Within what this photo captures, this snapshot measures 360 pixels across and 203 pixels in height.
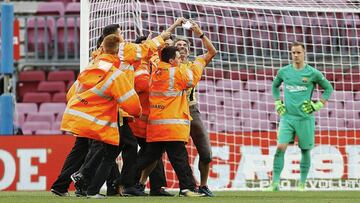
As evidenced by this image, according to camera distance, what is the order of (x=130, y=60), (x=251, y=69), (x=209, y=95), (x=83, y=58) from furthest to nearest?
(x=251, y=69), (x=209, y=95), (x=83, y=58), (x=130, y=60)

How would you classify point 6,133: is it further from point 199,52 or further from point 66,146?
point 199,52

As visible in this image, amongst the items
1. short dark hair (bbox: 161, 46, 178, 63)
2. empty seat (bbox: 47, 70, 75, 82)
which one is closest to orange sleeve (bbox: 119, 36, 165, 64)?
short dark hair (bbox: 161, 46, 178, 63)

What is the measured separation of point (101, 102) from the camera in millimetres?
9594

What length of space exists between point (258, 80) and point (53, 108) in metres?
4.15

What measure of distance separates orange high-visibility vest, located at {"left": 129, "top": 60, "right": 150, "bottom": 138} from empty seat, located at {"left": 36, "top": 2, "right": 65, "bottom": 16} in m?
10.4

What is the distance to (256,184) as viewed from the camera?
13.8 meters

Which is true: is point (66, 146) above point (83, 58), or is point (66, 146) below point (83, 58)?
below

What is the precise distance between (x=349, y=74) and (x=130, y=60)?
23.4ft

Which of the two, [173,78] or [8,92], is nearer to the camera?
[173,78]

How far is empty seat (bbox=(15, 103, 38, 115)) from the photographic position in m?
19.1

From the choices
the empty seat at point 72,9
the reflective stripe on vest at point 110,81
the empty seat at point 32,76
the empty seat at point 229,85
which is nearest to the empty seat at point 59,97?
the empty seat at point 32,76

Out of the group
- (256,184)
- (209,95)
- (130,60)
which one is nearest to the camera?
(130,60)

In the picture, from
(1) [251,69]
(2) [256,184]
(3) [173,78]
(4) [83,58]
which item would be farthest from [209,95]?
(3) [173,78]

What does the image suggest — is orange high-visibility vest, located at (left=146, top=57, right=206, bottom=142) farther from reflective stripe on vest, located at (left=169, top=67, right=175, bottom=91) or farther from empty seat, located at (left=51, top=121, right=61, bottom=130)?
empty seat, located at (left=51, top=121, right=61, bottom=130)
